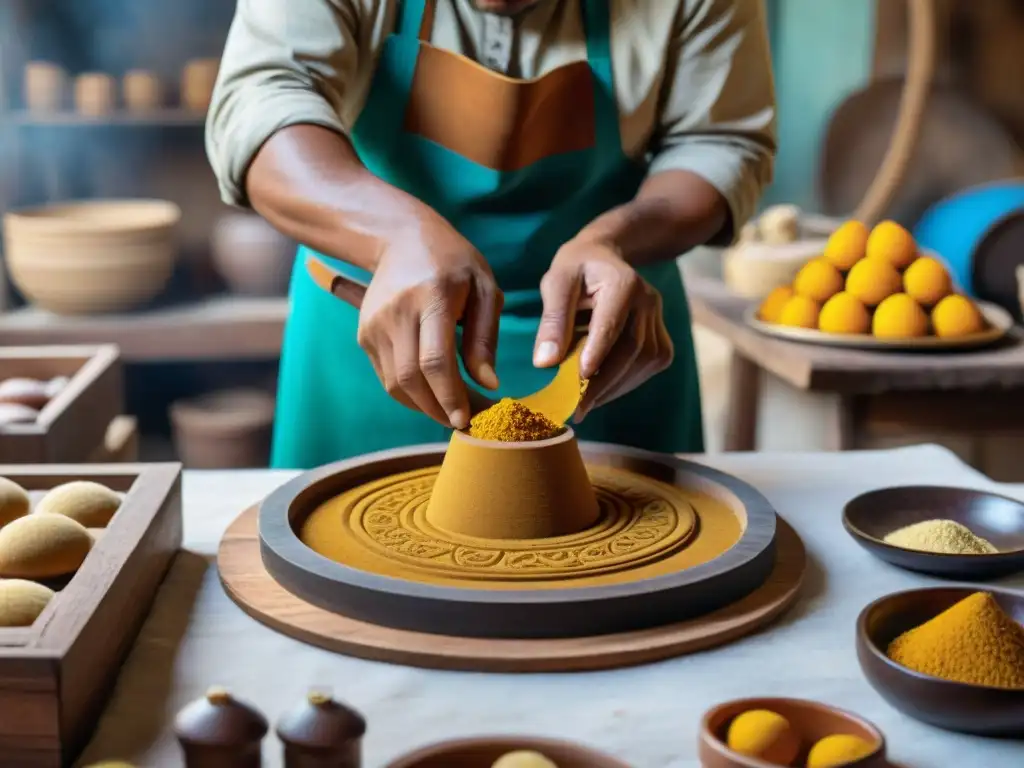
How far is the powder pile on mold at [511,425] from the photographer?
122cm

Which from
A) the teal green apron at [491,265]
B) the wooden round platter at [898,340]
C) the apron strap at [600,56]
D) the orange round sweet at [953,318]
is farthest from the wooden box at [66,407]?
the orange round sweet at [953,318]

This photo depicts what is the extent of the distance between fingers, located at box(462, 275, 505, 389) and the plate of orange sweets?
4.39 ft

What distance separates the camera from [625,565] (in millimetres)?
1113

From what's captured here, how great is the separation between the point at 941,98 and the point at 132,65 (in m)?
2.65

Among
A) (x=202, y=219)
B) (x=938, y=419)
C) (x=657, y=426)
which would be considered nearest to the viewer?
(x=657, y=426)

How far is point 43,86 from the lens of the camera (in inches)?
142

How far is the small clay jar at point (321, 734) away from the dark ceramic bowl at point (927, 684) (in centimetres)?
42

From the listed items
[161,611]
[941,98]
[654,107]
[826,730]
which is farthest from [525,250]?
[941,98]

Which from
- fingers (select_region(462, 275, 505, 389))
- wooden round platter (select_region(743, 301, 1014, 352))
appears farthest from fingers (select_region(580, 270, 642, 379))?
wooden round platter (select_region(743, 301, 1014, 352))

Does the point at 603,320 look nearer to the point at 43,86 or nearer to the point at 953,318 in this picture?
the point at 953,318

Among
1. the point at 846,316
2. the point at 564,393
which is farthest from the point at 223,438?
the point at 564,393

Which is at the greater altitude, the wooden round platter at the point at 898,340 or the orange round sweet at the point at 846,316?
the orange round sweet at the point at 846,316

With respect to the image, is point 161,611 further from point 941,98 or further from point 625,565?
point 941,98

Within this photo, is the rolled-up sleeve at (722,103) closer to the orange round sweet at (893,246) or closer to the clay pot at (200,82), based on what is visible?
the orange round sweet at (893,246)
